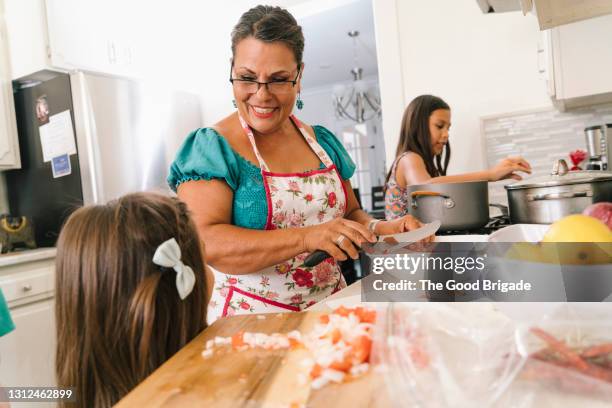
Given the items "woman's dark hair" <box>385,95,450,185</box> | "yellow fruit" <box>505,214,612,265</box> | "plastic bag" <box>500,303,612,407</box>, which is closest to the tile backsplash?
"woman's dark hair" <box>385,95,450,185</box>

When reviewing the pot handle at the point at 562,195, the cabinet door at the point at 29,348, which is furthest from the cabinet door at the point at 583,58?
the cabinet door at the point at 29,348

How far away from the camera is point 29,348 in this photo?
2.01m

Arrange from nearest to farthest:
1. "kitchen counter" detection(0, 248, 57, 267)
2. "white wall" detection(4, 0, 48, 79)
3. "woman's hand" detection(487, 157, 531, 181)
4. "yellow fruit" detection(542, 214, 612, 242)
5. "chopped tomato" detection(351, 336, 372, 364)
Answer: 1. "chopped tomato" detection(351, 336, 372, 364)
2. "yellow fruit" detection(542, 214, 612, 242)
3. "woman's hand" detection(487, 157, 531, 181)
4. "kitchen counter" detection(0, 248, 57, 267)
5. "white wall" detection(4, 0, 48, 79)

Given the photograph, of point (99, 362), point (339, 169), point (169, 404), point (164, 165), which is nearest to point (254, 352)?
point (169, 404)

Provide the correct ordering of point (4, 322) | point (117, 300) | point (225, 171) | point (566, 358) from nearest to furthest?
1. point (566, 358)
2. point (117, 300)
3. point (225, 171)
4. point (4, 322)

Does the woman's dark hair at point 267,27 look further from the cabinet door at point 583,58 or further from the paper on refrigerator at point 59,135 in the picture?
the paper on refrigerator at point 59,135

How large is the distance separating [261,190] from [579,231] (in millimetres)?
672

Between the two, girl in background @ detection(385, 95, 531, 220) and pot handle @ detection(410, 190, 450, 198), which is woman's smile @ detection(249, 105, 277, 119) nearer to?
pot handle @ detection(410, 190, 450, 198)

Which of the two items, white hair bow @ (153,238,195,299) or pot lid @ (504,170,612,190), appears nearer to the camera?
white hair bow @ (153,238,195,299)

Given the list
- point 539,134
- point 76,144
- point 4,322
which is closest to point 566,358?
point 4,322

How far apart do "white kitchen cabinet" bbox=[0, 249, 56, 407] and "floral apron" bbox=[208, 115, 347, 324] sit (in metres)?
1.26

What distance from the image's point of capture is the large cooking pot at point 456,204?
45.3 inches

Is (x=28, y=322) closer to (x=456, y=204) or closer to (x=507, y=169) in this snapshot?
(x=456, y=204)

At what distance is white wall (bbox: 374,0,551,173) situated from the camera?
2428 millimetres
